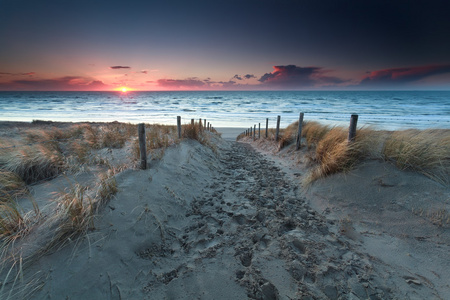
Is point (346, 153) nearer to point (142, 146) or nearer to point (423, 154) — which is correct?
point (423, 154)

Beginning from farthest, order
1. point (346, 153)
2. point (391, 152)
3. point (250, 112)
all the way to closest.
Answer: point (250, 112) < point (346, 153) < point (391, 152)

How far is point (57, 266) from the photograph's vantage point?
2.55m

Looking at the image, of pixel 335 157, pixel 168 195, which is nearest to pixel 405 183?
pixel 335 157

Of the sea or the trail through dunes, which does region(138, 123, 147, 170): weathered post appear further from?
the sea

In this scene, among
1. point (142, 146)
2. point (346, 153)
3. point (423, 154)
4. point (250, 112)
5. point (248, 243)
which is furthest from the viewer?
point (250, 112)

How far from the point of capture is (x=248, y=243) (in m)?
3.53

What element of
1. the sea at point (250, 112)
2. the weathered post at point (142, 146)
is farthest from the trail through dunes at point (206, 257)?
the sea at point (250, 112)

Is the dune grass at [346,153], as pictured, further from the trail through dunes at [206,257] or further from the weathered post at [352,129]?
the trail through dunes at [206,257]

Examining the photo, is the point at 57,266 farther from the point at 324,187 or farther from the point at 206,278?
the point at 324,187

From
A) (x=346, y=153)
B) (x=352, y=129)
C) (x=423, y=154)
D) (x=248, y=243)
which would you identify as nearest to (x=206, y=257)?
(x=248, y=243)

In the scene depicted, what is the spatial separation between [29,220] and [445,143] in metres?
8.74

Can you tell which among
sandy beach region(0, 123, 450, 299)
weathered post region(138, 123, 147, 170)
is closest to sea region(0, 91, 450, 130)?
sandy beach region(0, 123, 450, 299)

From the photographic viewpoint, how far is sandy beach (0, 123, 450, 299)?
260 cm

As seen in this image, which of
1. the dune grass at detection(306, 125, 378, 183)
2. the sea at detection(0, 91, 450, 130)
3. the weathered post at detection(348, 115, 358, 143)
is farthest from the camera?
the sea at detection(0, 91, 450, 130)
